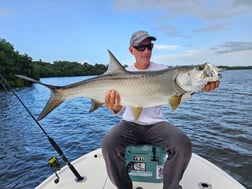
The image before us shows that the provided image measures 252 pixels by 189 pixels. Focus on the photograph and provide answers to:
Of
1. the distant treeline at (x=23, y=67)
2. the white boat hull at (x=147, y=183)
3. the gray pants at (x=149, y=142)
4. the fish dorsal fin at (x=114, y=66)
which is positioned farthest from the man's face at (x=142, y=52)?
the distant treeline at (x=23, y=67)

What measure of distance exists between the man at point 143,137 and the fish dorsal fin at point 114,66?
0.74 ft

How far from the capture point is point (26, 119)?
1288 cm

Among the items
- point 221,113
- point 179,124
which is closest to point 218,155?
point 179,124

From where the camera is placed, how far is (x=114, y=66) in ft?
9.16

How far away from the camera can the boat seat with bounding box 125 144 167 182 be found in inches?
121

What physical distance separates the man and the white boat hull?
1.38ft

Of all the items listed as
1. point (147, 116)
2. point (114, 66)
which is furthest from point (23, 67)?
point (114, 66)

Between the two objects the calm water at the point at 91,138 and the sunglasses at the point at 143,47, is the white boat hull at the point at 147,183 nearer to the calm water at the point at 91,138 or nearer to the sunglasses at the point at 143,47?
the sunglasses at the point at 143,47

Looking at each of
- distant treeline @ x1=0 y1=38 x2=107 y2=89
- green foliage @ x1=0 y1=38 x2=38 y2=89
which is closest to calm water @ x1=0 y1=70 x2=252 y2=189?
distant treeline @ x1=0 y1=38 x2=107 y2=89

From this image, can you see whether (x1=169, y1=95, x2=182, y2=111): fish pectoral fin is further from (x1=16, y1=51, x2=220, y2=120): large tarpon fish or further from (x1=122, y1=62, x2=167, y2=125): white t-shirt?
(x1=122, y1=62, x2=167, y2=125): white t-shirt

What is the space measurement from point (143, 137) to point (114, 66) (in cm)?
98

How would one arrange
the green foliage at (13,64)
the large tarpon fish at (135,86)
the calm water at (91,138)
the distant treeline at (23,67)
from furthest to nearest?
the distant treeline at (23,67) → the green foliage at (13,64) → the calm water at (91,138) → the large tarpon fish at (135,86)

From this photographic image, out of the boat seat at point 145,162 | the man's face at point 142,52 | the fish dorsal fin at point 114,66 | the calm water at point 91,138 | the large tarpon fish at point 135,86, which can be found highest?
the man's face at point 142,52

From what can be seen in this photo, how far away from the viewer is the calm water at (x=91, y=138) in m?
6.16
